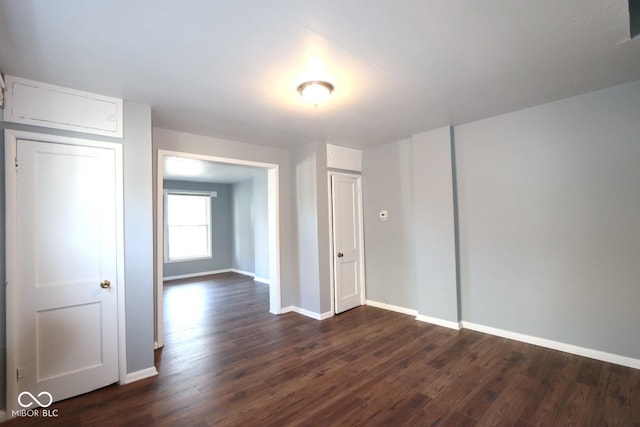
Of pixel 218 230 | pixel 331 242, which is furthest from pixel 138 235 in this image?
Answer: pixel 218 230

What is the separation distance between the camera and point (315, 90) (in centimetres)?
243

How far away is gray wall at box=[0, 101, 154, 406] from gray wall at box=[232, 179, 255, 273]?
4.74 meters

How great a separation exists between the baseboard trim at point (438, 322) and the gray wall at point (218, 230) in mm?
6006

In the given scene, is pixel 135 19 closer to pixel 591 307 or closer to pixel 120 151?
pixel 120 151

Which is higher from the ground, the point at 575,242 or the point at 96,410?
the point at 575,242

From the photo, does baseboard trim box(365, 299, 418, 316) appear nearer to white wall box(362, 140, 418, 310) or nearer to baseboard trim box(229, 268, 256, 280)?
white wall box(362, 140, 418, 310)

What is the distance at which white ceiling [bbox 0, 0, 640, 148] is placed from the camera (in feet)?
5.26

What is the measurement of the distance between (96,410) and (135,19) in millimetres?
2787

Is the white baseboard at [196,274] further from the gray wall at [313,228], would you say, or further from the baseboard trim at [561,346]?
the baseboard trim at [561,346]

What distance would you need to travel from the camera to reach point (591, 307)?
2795 mm

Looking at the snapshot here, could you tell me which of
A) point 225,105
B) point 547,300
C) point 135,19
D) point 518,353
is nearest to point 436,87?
point 225,105

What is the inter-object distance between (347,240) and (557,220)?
8.70 feet

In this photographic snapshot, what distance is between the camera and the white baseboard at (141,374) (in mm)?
2580

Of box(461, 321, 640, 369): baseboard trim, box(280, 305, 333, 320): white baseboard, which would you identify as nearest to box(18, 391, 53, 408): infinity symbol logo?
box(280, 305, 333, 320): white baseboard
